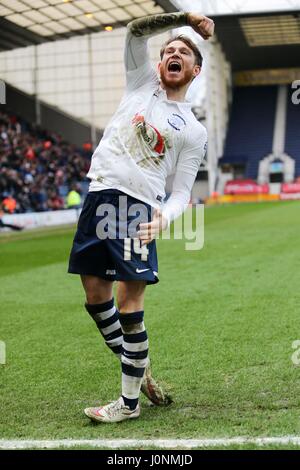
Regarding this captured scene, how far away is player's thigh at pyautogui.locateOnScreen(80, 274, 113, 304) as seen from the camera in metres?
4.14

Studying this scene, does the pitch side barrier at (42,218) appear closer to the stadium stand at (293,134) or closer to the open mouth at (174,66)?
the open mouth at (174,66)

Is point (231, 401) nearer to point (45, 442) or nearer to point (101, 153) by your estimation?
point (45, 442)

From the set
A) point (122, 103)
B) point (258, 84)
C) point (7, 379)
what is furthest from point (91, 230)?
point (258, 84)

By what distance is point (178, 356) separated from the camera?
539 centimetres

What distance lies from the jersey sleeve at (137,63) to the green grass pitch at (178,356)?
1.82 meters

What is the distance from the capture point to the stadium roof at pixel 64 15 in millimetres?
25062

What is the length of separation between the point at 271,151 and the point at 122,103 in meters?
49.9

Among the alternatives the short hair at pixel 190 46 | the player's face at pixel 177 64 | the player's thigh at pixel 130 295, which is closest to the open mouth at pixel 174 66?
the player's face at pixel 177 64

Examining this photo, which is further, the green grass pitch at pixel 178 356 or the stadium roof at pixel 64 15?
the stadium roof at pixel 64 15

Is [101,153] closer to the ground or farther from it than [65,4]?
closer to the ground

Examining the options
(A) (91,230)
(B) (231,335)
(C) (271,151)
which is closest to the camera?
(A) (91,230)

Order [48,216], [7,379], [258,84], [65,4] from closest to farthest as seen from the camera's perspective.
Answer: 1. [7,379]
2. [65,4]
3. [48,216]
4. [258,84]

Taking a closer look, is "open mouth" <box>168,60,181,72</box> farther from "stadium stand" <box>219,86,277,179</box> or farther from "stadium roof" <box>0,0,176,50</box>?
"stadium stand" <box>219,86,277,179</box>

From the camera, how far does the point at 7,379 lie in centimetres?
494
